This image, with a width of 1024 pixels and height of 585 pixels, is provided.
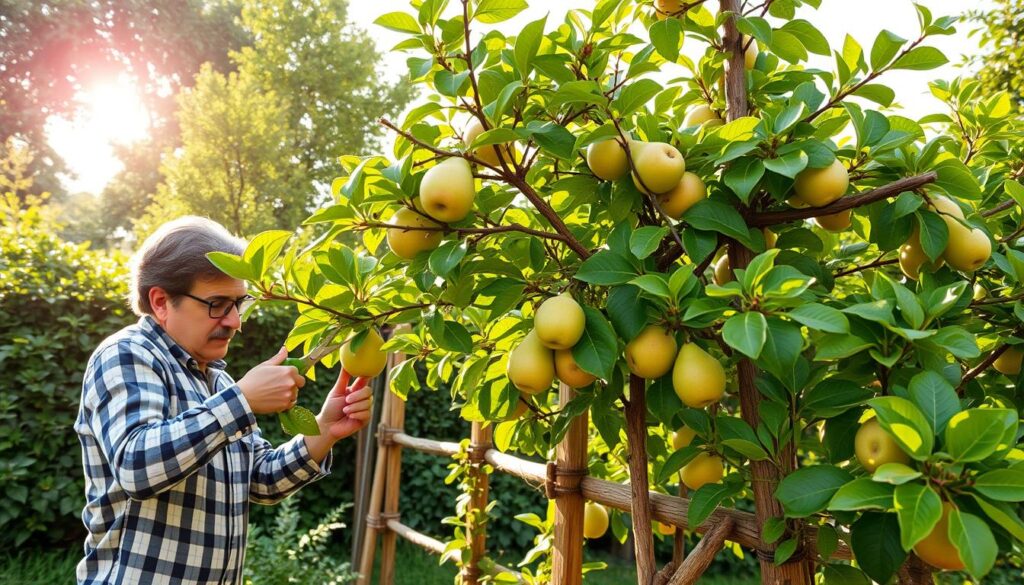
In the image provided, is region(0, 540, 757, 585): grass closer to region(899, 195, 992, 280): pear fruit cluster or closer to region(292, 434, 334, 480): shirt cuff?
region(292, 434, 334, 480): shirt cuff

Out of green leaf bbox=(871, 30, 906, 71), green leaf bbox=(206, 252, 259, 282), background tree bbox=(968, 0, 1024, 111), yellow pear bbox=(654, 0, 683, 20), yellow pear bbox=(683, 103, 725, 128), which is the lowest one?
green leaf bbox=(206, 252, 259, 282)

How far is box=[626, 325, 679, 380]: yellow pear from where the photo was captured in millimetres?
859

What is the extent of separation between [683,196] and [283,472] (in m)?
1.25

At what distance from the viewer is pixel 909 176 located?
34.8 inches

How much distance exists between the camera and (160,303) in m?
1.49

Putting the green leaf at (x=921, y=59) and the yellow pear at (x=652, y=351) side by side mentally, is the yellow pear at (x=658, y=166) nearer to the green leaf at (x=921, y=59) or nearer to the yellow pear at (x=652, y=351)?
the yellow pear at (x=652, y=351)

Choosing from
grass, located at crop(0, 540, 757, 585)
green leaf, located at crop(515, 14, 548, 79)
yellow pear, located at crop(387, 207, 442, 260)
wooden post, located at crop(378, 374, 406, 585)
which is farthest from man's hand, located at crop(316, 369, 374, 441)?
grass, located at crop(0, 540, 757, 585)

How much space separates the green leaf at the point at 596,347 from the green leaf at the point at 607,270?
1.9 inches

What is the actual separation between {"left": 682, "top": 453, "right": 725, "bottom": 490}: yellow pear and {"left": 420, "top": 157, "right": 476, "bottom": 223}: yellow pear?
57 cm

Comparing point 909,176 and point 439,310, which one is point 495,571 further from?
point 909,176

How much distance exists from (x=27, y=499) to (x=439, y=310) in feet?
10.8

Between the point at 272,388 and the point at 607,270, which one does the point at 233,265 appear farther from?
the point at 607,270

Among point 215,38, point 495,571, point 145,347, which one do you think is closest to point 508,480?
point 495,571

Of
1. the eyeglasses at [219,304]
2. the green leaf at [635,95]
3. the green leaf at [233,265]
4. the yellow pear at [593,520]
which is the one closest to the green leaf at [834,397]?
the green leaf at [635,95]
